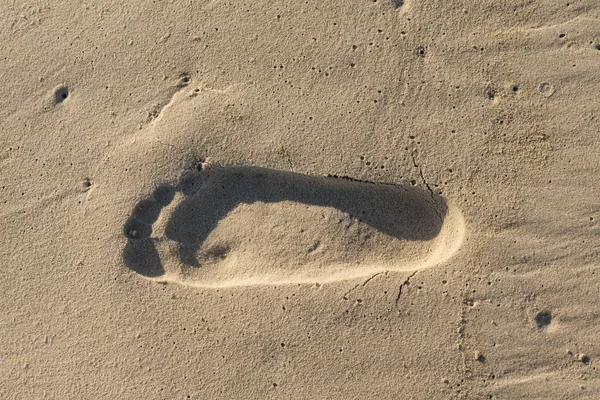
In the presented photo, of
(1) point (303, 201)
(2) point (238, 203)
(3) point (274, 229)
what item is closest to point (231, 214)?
(2) point (238, 203)

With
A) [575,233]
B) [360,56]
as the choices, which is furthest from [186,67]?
[575,233]

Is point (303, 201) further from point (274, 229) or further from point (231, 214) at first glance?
point (231, 214)

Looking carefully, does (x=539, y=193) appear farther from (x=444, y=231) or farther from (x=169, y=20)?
(x=169, y=20)

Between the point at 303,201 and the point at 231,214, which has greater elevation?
the point at 303,201
